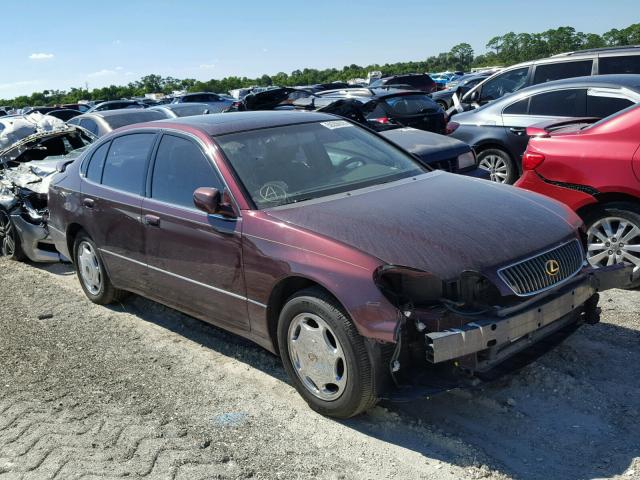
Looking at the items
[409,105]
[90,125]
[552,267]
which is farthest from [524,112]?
[90,125]

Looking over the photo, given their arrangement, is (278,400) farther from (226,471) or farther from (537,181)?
(537,181)

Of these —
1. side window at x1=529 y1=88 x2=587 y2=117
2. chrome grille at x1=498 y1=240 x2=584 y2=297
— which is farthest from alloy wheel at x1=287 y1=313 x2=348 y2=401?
side window at x1=529 y1=88 x2=587 y2=117

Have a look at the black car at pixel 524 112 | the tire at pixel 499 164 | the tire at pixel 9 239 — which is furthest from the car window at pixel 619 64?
the tire at pixel 9 239

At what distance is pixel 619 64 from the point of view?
9.19m

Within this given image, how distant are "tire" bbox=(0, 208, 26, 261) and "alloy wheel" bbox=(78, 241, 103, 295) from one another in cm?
203

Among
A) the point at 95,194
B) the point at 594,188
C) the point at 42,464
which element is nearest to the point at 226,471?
the point at 42,464

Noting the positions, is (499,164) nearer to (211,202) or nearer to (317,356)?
(211,202)

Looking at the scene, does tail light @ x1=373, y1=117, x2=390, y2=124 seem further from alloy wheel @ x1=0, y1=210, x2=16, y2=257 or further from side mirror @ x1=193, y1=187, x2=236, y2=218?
side mirror @ x1=193, y1=187, x2=236, y2=218

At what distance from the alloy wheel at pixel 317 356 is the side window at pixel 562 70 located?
7.80 metres

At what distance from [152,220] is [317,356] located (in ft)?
5.99

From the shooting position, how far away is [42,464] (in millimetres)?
3400

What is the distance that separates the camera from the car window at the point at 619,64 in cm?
903

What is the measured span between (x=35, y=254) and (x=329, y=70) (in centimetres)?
8781

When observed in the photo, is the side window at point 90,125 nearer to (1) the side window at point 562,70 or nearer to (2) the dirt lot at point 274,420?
(2) the dirt lot at point 274,420
